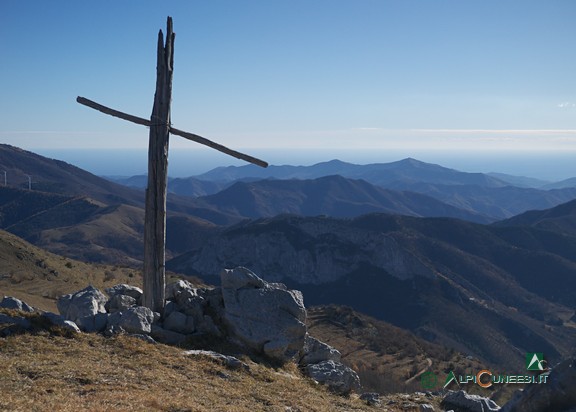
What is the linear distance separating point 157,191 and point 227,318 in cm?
386

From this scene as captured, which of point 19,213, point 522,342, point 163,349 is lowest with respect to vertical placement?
point 522,342

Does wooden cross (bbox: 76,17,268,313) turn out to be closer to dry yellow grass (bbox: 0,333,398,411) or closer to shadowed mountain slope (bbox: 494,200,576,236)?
dry yellow grass (bbox: 0,333,398,411)

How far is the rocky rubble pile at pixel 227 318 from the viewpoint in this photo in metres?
11.7

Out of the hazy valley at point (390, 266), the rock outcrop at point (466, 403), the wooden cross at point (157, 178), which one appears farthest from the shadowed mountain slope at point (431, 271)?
the wooden cross at point (157, 178)

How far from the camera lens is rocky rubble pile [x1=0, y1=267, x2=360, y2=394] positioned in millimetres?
11703

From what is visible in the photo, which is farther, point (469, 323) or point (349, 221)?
point (349, 221)

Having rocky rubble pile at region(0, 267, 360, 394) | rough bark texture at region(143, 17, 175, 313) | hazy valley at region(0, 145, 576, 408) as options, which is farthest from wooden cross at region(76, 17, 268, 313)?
hazy valley at region(0, 145, 576, 408)

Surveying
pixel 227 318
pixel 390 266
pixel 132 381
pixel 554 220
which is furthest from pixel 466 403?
pixel 554 220

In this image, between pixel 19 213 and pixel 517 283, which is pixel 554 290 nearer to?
pixel 517 283

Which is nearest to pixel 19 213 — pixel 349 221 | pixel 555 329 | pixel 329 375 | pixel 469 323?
pixel 349 221

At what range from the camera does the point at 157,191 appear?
12367mm

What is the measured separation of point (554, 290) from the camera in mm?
83250

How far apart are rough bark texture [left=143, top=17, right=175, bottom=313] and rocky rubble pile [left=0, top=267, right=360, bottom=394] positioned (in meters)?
0.78

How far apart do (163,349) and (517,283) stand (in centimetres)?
8709
